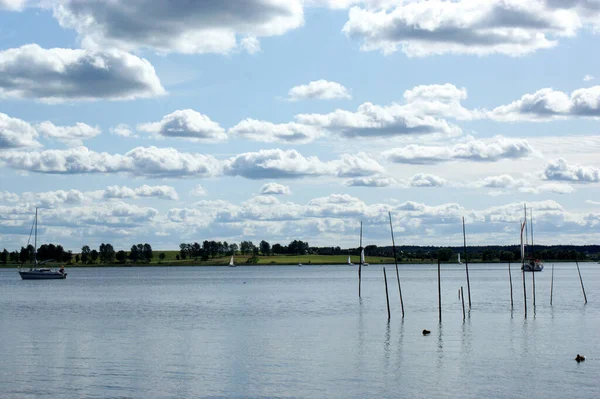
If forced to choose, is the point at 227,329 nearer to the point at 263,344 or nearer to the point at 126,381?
the point at 263,344

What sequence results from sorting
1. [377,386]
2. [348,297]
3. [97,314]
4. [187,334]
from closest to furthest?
[377,386] → [187,334] → [97,314] → [348,297]

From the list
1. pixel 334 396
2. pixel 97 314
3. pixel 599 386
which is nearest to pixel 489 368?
pixel 599 386

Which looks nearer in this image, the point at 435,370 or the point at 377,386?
the point at 377,386

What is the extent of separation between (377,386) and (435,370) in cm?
620

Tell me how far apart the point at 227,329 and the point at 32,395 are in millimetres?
32182

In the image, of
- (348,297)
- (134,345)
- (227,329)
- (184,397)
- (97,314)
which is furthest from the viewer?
(348,297)

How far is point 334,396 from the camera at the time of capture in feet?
132

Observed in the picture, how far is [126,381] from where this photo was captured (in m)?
44.3

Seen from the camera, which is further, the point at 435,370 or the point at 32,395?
the point at 435,370

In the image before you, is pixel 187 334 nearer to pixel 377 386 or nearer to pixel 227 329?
pixel 227 329

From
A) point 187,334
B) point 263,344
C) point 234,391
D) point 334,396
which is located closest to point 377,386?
point 334,396

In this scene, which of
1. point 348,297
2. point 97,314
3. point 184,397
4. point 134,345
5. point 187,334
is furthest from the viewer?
point 348,297

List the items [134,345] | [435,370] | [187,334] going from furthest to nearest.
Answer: [187,334] → [134,345] → [435,370]

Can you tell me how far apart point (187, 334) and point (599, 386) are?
36.3 metres
